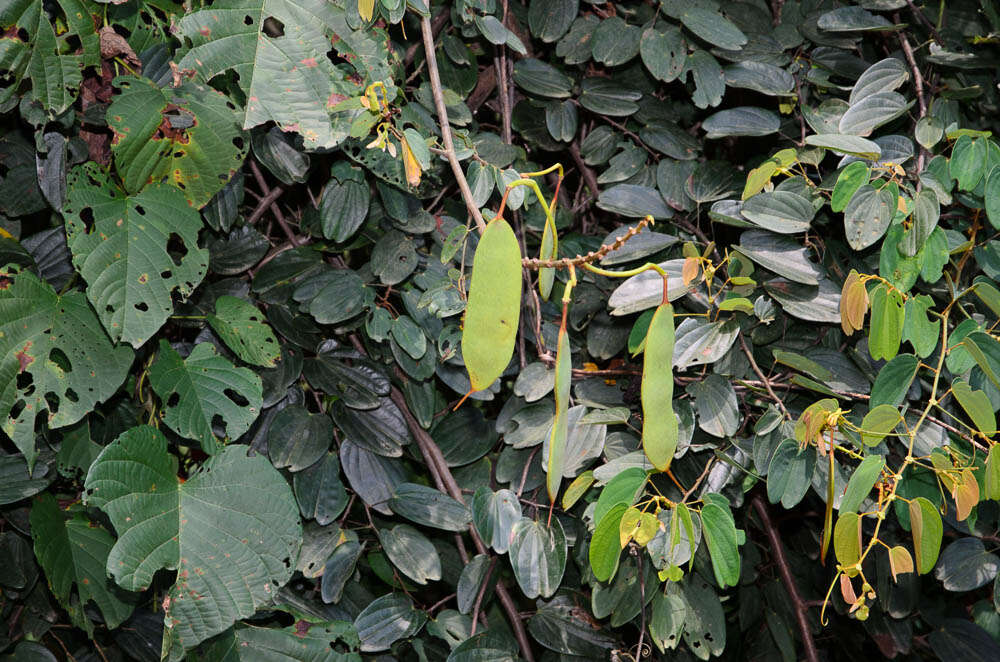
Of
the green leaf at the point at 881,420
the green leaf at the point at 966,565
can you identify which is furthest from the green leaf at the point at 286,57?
the green leaf at the point at 966,565

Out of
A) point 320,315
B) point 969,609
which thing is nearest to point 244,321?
point 320,315

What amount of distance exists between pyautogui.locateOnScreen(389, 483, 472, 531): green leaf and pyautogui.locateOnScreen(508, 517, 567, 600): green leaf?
0.08 m

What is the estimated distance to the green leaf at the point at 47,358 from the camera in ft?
3.12

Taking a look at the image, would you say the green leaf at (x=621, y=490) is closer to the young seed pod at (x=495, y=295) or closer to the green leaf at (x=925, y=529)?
the green leaf at (x=925, y=529)

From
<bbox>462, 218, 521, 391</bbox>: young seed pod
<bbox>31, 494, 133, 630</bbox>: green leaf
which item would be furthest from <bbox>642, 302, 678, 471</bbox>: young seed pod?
<bbox>31, 494, 133, 630</bbox>: green leaf

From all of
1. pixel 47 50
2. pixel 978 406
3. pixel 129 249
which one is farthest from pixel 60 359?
pixel 978 406

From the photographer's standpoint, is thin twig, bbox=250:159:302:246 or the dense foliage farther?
thin twig, bbox=250:159:302:246

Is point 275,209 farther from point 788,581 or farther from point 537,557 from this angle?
point 788,581

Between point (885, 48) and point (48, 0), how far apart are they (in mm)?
1225

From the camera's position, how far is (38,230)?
1.17 meters

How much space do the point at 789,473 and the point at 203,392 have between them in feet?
2.51

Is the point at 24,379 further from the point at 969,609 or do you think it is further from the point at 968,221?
the point at 969,609

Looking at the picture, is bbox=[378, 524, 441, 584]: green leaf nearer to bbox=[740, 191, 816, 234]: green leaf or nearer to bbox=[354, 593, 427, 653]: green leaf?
bbox=[354, 593, 427, 653]: green leaf

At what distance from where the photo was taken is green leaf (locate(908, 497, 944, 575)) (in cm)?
92
